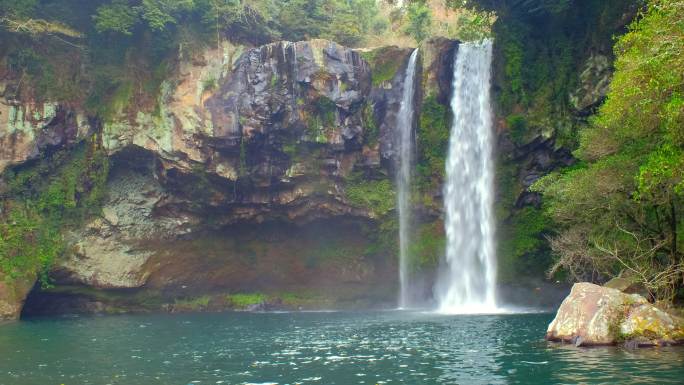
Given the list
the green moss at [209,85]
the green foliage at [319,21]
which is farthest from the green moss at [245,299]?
the green foliage at [319,21]

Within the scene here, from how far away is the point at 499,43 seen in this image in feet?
106

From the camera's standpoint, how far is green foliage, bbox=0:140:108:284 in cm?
3056

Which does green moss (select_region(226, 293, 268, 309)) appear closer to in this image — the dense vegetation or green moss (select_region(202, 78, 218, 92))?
the dense vegetation

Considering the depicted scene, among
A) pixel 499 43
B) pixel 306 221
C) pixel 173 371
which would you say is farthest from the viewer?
pixel 306 221

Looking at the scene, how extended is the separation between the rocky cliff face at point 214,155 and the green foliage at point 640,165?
13374 millimetres

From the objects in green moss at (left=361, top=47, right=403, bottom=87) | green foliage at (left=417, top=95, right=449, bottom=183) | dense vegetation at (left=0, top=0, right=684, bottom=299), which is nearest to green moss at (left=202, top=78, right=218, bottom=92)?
dense vegetation at (left=0, top=0, right=684, bottom=299)

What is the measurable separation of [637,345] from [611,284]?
4574 mm

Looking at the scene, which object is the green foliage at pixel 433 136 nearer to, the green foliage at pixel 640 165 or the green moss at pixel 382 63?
the green moss at pixel 382 63

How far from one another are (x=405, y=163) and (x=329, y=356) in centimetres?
2005

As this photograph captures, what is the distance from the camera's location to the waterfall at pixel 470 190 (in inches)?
1228

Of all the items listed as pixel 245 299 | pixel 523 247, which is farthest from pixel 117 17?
pixel 523 247

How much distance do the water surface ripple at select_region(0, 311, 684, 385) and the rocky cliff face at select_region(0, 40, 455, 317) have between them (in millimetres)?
9148

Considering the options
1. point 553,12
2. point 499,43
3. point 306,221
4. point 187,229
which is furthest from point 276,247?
point 553,12

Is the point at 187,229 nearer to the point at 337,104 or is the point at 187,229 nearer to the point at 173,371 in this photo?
the point at 337,104
